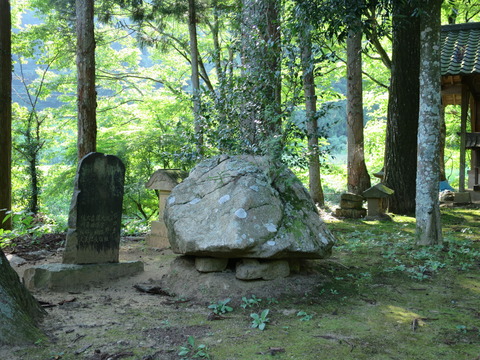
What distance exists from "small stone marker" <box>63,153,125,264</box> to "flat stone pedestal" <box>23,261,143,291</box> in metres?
0.14

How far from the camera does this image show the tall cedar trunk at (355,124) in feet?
37.5

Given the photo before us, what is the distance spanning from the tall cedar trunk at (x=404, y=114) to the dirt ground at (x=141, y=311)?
6233mm

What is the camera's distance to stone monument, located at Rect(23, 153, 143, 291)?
514cm

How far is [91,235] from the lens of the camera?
18.2 ft

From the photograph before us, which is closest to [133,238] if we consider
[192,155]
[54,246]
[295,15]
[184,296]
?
[54,246]

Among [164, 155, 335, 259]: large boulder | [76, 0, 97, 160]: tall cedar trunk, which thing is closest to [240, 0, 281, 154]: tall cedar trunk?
[164, 155, 335, 259]: large boulder

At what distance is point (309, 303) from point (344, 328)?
74 centimetres

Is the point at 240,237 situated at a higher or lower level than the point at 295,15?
lower

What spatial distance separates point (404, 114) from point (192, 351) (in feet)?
29.0

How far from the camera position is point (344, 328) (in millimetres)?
3561

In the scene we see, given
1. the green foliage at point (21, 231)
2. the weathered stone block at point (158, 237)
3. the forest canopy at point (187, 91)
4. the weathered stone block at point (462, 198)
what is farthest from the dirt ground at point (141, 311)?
the weathered stone block at point (462, 198)

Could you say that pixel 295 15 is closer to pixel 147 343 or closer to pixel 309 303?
pixel 309 303

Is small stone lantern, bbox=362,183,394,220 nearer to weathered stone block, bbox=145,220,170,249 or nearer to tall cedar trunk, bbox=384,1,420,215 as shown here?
tall cedar trunk, bbox=384,1,420,215

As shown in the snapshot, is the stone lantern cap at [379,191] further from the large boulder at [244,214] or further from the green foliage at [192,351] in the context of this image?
the green foliage at [192,351]
